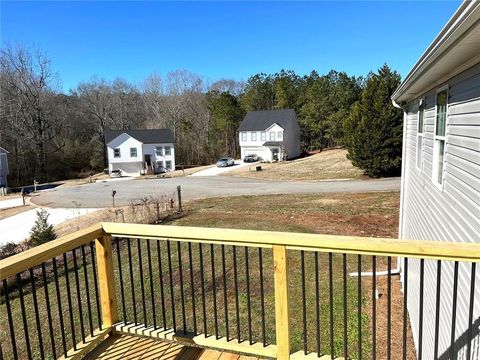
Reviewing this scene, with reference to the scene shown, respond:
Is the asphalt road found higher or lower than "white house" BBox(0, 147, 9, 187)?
lower

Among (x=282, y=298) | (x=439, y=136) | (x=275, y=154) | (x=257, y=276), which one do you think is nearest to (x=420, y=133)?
(x=439, y=136)

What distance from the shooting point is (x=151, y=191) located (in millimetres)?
26312

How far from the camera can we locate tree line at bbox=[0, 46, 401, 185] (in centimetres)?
3944

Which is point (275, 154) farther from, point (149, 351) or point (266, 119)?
point (149, 351)

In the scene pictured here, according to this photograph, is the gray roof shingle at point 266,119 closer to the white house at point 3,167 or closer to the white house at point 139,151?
the white house at point 139,151

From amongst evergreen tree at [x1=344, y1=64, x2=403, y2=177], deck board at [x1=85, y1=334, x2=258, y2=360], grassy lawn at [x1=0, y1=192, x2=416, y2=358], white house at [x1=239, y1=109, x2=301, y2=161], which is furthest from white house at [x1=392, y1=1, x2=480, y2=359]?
white house at [x1=239, y1=109, x2=301, y2=161]

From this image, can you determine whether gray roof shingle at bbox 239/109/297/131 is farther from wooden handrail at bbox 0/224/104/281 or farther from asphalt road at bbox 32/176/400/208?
wooden handrail at bbox 0/224/104/281

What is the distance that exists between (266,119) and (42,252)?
4257 centimetres

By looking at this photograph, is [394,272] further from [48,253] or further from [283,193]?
[283,193]

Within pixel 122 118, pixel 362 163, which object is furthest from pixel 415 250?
pixel 122 118

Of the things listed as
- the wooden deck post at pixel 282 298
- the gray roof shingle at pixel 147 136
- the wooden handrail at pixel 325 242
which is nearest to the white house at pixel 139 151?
the gray roof shingle at pixel 147 136

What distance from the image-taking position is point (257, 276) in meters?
8.55

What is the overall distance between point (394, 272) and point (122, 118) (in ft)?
163

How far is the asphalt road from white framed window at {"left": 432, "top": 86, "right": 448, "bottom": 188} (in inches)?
621
